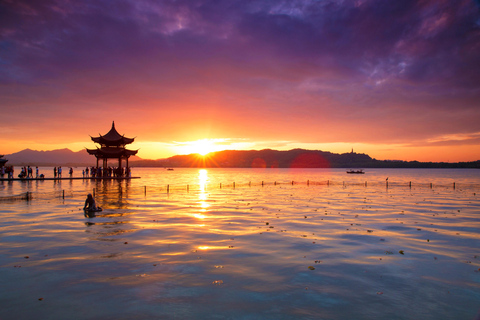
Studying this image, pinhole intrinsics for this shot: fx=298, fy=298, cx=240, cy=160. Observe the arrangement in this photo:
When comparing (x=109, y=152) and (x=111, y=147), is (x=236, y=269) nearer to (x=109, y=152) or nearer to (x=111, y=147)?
(x=109, y=152)

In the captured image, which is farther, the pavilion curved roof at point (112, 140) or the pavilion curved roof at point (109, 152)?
the pavilion curved roof at point (112, 140)

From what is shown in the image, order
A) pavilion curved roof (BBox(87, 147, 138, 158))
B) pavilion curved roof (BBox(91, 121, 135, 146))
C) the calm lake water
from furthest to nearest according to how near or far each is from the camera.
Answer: pavilion curved roof (BBox(91, 121, 135, 146))
pavilion curved roof (BBox(87, 147, 138, 158))
the calm lake water

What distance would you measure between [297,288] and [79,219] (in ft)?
54.4

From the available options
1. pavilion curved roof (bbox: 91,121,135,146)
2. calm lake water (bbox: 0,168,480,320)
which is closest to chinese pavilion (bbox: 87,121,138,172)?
pavilion curved roof (bbox: 91,121,135,146)

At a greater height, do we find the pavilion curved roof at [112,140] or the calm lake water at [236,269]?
the pavilion curved roof at [112,140]

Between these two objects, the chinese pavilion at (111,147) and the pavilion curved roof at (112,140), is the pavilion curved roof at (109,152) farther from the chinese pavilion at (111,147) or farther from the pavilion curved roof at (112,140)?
the pavilion curved roof at (112,140)

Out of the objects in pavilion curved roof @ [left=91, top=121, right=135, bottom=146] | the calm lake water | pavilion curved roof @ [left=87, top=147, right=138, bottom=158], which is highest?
pavilion curved roof @ [left=91, top=121, right=135, bottom=146]

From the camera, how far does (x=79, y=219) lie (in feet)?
65.5

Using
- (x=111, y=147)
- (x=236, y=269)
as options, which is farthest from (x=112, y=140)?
(x=236, y=269)

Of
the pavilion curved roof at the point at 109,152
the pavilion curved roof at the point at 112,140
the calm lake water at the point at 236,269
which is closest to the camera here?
the calm lake water at the point at 236,269

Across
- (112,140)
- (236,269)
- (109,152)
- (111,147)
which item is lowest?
(236,269)

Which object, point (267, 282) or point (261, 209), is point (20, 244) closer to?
point (267, 282)

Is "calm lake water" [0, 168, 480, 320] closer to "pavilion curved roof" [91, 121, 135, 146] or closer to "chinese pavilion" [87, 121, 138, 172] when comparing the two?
"chinese pavilion" [87, 121, 138, 172]

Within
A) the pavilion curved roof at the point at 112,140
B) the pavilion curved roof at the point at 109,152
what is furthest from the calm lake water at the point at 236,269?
the pavilion curved roof at the point at 112,140
